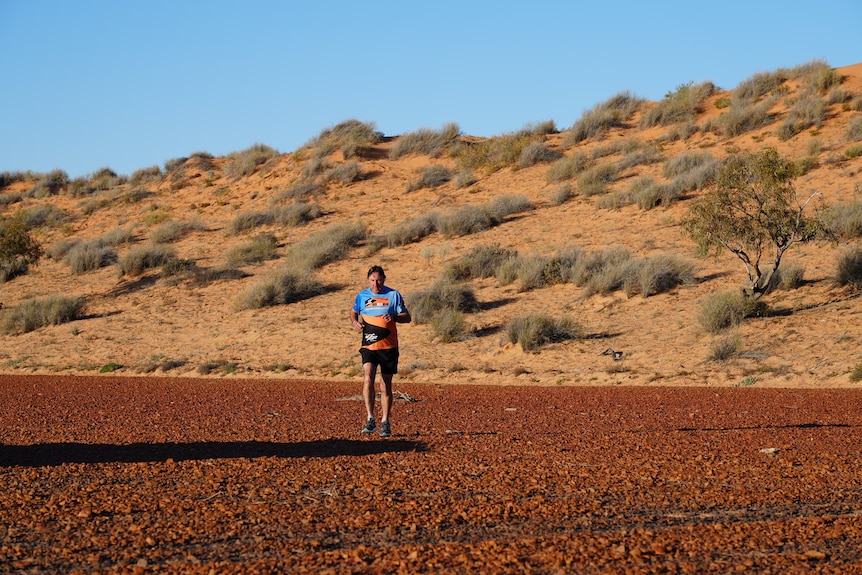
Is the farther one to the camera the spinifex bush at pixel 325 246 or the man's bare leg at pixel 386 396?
the spinifex bush at pixel 325 246

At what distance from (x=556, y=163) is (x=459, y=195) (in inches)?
173

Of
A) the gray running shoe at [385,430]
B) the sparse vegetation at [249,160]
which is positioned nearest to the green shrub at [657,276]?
the gray running shoe at [385,430]

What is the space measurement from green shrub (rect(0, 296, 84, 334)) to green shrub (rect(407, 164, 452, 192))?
17.0 metres

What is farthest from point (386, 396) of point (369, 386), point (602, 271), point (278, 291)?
point (278, 291)

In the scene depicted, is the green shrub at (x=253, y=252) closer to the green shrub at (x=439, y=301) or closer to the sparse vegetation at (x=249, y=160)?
the green shrub at (x=439, y=301)

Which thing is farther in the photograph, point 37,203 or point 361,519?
point 37,203

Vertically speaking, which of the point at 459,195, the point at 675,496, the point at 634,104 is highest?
the point at 634,104

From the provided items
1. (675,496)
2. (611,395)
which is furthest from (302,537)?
(611,395)

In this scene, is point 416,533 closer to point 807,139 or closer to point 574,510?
point 574,510

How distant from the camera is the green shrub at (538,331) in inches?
789

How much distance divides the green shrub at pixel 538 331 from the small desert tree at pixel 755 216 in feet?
12.6

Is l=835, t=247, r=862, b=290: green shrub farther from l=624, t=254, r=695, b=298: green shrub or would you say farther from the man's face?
the man's face

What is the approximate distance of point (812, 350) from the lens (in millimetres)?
17656

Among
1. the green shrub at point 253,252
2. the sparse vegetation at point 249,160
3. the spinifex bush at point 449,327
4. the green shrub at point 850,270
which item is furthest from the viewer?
the sparse vegetation at point 249,160
